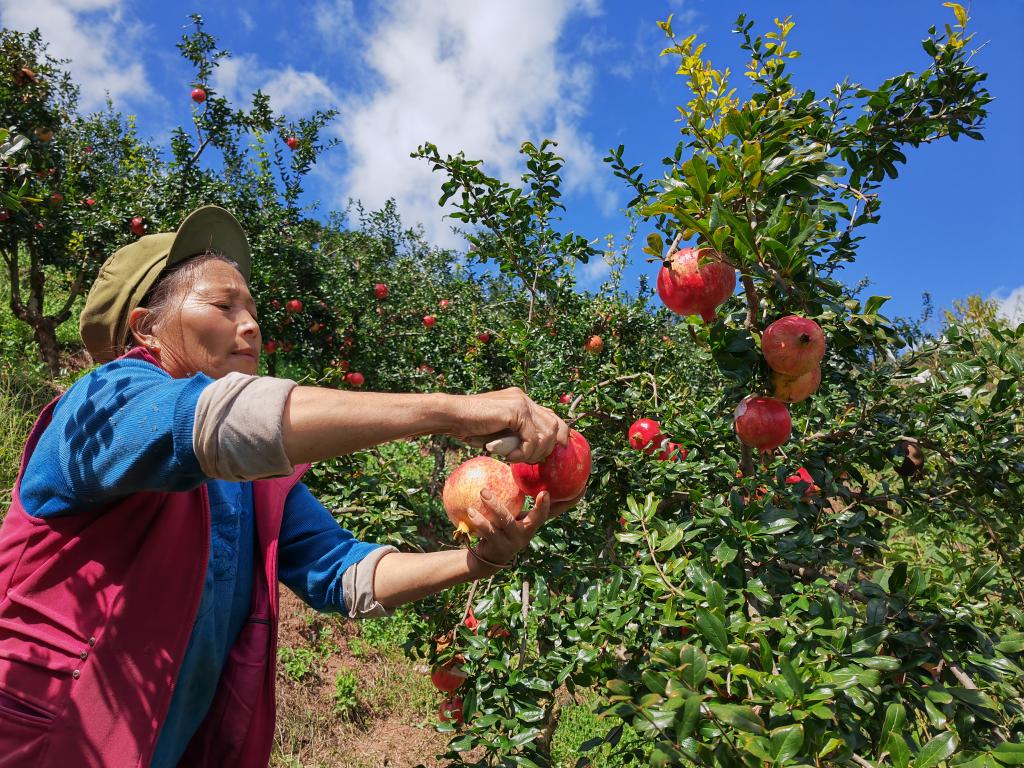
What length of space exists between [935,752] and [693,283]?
1.25 meters

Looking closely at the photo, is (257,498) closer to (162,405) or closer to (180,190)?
(162,405)

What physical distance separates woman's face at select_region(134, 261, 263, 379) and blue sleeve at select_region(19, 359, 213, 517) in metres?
0.29

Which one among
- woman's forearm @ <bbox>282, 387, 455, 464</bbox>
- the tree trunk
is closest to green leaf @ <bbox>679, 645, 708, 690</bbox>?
woman's forearm @ <bbox>282, 387, 455, 464</bbox>

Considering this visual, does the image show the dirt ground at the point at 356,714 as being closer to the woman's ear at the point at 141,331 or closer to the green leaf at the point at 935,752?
the woman's ear at the point at 141,331

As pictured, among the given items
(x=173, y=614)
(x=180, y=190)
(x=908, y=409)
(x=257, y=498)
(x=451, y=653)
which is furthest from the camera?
(x=180, y=190)

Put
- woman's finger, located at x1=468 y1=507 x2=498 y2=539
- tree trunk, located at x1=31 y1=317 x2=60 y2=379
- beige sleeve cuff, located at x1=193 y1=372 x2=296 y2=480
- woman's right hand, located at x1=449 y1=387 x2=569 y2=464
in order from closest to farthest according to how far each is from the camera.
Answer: beige sleeve cuff, located at x1=193 y1=372 x2=296 y2=480 < woman's right hand, located at x1=449 y1=387 x2=569 y2=464 < woman's finger, located at x1=468 y1=507 x2=498 y2=539 < tree trunk, located at x1=31 y1=317 x2=60 y2=379

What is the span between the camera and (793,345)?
154 cm

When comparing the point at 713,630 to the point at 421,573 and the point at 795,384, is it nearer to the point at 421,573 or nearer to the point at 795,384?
the point at 421,573

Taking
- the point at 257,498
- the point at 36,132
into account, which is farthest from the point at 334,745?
the point at 36,132

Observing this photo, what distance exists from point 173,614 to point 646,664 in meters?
0.88

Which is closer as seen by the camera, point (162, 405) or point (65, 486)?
point (162, 405)

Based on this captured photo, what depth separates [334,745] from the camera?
11.9 ft

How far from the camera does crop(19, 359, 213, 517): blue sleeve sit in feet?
2.93

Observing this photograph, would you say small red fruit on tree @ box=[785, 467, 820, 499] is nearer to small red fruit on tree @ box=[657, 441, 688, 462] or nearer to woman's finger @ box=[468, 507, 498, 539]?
small red fruit on tree @ box=[657, 441, 688, 462]
